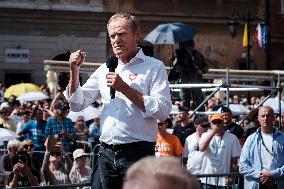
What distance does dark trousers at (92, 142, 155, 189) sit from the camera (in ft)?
19.5

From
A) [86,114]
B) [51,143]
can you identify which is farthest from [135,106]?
[86,114]

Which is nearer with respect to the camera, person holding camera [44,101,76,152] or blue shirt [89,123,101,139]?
person holding camera [44,101,76,152]

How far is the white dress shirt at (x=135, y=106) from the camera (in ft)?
19.2

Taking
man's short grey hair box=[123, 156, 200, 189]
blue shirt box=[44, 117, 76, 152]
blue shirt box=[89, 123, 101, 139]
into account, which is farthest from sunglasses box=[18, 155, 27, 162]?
man's short grey hair box=[123, 156, 200, 189]

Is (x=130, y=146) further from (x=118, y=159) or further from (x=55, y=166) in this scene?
(x=55, y=166)

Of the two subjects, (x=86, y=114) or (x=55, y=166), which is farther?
(x=86, y=114)

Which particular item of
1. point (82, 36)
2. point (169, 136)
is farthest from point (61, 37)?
point (169, 136)

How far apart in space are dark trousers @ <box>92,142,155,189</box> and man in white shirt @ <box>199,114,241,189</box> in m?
5.37

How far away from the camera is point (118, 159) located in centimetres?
596

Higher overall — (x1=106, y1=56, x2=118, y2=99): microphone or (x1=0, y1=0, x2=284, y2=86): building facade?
(x1=0, y1=0, x2=284, y2=86): building facade

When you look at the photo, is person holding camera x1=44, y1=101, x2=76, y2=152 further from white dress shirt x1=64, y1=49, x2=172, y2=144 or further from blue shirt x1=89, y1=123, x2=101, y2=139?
white dress shirt x1=64, y1=49, x2=172, y2=144

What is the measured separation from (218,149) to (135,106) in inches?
226

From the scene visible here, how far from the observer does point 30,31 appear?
38719 mm

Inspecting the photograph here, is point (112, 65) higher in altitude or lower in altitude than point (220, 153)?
higher
